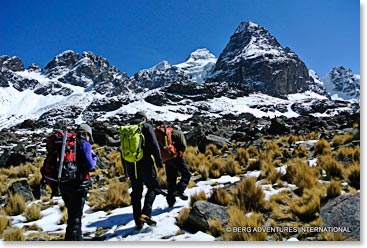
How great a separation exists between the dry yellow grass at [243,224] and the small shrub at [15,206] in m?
4.29

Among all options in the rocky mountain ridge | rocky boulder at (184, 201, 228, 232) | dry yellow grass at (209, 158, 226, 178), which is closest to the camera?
rocky boulder at (184, 201, 228, 232)

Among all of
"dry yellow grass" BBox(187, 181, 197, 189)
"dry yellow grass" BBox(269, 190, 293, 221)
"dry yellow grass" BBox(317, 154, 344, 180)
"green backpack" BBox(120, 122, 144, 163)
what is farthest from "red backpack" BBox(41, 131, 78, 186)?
"dry yellow grass" BBox(317, 154, 344, 180)

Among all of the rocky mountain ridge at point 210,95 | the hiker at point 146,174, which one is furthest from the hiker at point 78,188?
the rocky mountain ridge at point 210,95

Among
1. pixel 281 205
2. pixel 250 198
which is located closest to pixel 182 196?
pixel 250 198

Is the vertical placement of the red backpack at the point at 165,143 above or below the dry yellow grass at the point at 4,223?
above

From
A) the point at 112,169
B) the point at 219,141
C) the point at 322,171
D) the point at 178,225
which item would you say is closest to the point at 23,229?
the point at 178,225

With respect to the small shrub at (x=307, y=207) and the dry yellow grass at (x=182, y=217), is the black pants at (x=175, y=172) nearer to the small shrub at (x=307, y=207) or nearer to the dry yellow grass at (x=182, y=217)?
the dry yellow grass at (x=182, y=217)

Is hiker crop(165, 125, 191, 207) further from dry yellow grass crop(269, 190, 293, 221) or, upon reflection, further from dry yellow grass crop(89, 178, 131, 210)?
dry yellow grass crop(269, 190, 293, 221)

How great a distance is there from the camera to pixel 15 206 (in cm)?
667

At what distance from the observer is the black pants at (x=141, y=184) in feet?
17.5

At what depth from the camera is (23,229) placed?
5660 millimetres

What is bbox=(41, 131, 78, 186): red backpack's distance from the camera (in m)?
4.53

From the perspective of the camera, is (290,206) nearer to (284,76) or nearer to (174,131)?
(174,131)

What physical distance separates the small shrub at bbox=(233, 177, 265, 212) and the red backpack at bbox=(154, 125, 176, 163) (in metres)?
1.41
